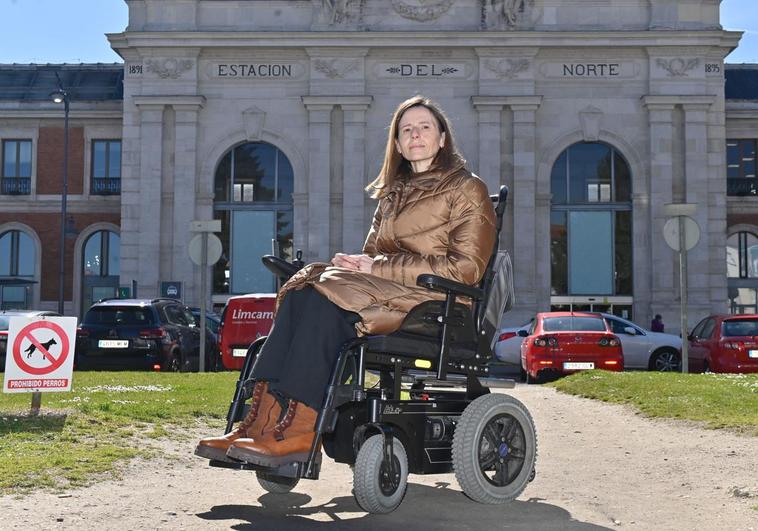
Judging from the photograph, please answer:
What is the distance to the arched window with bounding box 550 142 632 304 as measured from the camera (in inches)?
1483

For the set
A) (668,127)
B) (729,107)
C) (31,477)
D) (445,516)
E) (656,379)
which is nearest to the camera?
(445,516)

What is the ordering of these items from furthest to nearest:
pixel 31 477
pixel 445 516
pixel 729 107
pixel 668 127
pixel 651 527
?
pixel 729 107, pixel 668 127, pixel 31 477, pixel 445 516, pixel 651 527

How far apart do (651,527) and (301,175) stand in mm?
33403

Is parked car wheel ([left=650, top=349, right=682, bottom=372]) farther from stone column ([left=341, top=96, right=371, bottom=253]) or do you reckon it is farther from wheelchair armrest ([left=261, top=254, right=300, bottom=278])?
wheelchair armrest ([left=261, top=254, right=300, bottom=278])

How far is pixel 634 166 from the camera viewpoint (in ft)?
123

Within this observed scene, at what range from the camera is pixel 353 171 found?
3731cm

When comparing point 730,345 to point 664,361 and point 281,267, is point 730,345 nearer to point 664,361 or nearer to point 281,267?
point 664,361

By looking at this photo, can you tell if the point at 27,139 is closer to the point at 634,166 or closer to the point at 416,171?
the point at 634,166

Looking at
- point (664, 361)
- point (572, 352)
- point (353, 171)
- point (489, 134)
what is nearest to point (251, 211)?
point (353, 171)

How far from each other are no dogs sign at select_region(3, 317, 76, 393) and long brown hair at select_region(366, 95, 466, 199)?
14.6 ft

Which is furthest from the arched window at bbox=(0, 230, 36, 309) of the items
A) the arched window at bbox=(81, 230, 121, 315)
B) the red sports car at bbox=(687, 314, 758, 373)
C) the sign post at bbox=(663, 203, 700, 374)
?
the sign post at bbox=(663, 203, 700, 374)

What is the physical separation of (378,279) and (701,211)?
33.6m

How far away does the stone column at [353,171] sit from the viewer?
37125mm

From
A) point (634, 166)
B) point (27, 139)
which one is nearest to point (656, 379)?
point (634, 166)
